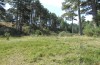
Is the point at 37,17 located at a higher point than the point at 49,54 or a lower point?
higher

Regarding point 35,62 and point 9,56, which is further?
point 9,56

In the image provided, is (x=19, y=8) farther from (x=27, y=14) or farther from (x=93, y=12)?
(x=93, y=12)

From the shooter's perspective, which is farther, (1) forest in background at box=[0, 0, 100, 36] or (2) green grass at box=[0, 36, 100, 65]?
(1) forest in background at box=[0, 0, 100, 36]

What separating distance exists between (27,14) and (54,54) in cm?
4489

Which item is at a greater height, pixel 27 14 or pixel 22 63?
pixel 27 14

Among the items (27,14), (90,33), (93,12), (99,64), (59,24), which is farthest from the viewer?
(59,24)

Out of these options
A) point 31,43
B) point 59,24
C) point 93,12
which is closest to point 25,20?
point 93,12

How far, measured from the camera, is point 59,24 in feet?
367

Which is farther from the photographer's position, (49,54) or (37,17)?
(37,17)

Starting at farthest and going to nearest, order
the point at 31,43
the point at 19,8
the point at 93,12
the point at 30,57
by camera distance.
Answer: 1. the point at 19,8
2. the point at 93,12
3. the point at 31,43
4. the point at 30,57

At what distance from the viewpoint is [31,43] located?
606 inches

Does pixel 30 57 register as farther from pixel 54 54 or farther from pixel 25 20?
pixel 25 20

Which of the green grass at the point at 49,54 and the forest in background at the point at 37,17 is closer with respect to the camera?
the green grass at the point at 49,54

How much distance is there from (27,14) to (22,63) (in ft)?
150
